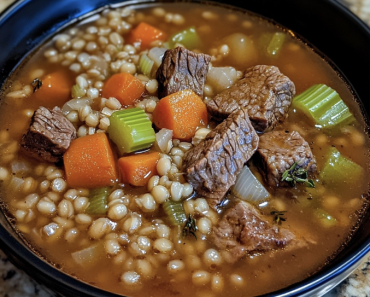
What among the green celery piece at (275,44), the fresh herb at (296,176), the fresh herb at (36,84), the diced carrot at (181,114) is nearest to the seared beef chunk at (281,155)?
the fresh herb at (296,176)

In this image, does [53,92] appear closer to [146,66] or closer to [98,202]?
[146,66]

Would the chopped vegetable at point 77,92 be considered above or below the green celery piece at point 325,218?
above

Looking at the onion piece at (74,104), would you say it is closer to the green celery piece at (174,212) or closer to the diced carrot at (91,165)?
the diced carrot at (91,165)

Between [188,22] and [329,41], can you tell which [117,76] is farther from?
[329,41]

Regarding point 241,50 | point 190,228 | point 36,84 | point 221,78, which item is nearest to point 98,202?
point 190,228

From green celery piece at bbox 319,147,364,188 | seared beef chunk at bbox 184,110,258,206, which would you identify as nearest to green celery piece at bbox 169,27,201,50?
seared beef chunk at bbox 184,110,258,206

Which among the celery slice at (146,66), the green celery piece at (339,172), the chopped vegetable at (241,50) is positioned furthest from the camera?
the chopped vegetable at (241,50)
